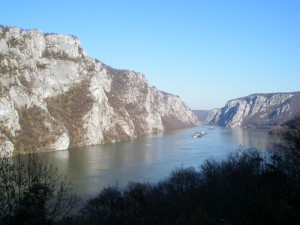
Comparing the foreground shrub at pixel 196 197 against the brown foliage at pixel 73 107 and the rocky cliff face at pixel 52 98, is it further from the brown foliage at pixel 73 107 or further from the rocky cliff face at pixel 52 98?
the brown foliage at pixel 73 107

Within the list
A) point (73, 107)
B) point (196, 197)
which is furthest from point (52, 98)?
point (196, 197)

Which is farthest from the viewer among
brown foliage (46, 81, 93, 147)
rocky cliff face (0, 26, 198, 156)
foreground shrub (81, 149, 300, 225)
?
brown foliage (46, 81, 93, 147)

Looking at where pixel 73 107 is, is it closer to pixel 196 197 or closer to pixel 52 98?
pixel 52 98

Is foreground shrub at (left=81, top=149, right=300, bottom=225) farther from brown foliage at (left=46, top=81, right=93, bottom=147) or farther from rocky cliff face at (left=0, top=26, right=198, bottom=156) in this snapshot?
brown foliage at (left=46, top=81, right=93, bottom=147)

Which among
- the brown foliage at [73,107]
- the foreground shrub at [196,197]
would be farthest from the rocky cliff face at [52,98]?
the foreground shrub at [196,197]

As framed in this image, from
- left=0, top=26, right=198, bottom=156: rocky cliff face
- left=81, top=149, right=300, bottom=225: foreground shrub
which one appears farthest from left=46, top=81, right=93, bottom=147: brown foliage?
left=81, top=149, right=300, bottom=225: foreground shrub

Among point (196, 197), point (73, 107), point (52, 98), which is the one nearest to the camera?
point (196, 197)

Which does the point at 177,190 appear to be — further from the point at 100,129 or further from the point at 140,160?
the point at 100,129

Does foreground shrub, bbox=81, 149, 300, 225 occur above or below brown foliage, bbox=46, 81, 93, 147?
below

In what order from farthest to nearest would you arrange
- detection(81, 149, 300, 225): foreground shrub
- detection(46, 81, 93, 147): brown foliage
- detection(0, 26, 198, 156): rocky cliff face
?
detection(46, 81, 93, 147): brown foliage
detection(0, 26, 198, 156): rocky cliff face
detection(81, 149, 300, 225): foreground shrub
